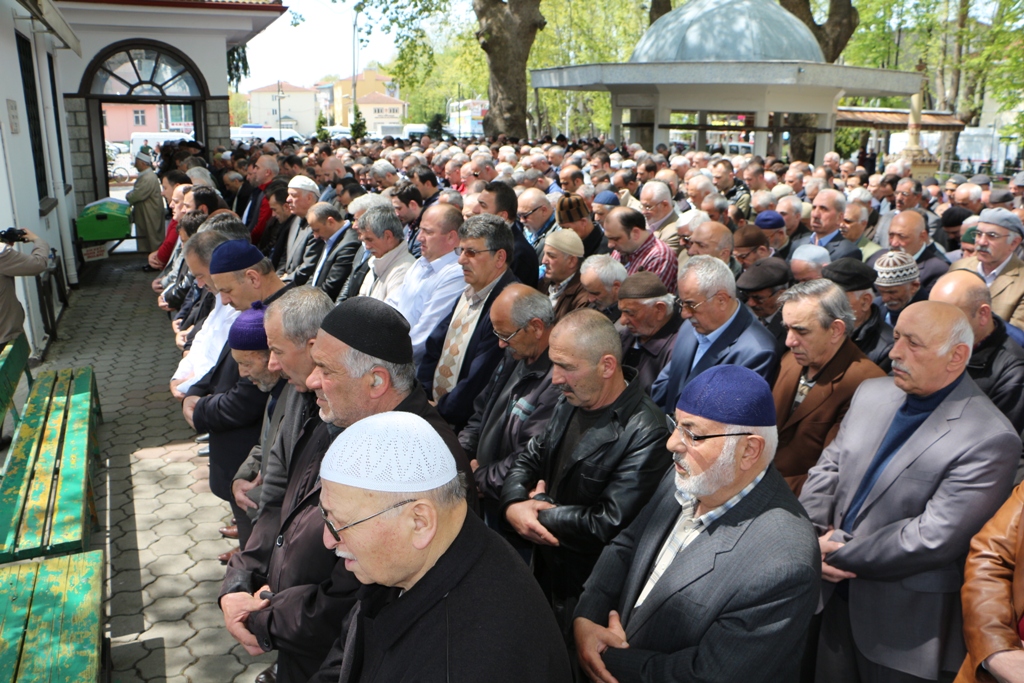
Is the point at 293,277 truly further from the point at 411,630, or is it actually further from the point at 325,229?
the point at 411,630

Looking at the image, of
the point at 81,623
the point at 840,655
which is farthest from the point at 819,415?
the point at 81,623

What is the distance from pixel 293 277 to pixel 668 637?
255 inches

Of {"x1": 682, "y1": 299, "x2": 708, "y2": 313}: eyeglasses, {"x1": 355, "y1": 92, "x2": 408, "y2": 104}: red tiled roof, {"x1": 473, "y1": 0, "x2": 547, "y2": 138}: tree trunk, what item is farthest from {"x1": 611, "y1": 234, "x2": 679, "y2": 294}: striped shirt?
{"x1": 355, "y1": 92, "x2": 408, "y2": 104}: red tiled roof

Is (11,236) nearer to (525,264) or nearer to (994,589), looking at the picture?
(525,264)

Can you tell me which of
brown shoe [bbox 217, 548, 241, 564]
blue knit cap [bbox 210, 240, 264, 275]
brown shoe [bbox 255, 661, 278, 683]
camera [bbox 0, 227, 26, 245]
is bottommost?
brown shoe [bbox 255, 661, 278, 683]

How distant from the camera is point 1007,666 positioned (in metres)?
2.67

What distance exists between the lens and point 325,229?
771 centimetres

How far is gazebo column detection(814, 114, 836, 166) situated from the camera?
20.7 m

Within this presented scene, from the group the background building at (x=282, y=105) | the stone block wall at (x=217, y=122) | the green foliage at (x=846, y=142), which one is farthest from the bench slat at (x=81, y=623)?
the background building at (x=282, y=105)

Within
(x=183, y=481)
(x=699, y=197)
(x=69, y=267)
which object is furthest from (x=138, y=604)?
(x=69, y=267)

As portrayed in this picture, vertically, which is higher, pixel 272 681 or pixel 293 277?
pixel 293 277

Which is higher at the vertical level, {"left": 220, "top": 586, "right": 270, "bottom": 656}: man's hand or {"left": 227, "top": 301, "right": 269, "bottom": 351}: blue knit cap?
{"left": 227, "top": 301, "right": 269, "bottom": 351}: blue knit cap

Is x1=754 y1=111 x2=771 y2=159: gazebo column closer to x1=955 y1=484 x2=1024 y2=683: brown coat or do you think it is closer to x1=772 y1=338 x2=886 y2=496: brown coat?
x1=772 y1=338 x2=886 y2=496: brown coat

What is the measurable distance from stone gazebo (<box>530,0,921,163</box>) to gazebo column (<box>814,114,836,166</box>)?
0.02 meters
